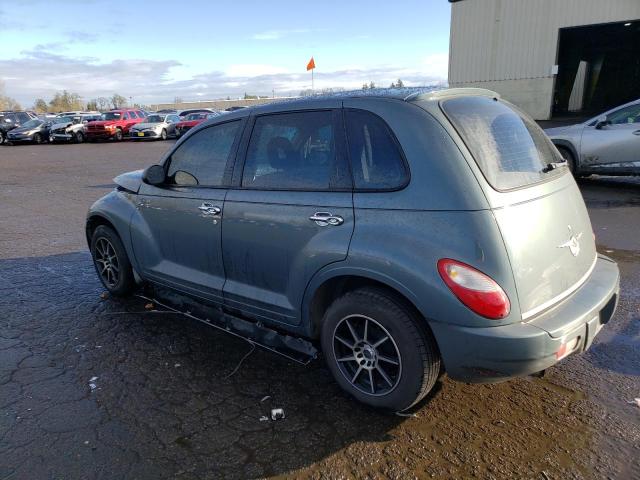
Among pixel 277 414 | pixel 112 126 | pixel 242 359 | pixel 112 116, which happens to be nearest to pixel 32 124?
pixel 112 116

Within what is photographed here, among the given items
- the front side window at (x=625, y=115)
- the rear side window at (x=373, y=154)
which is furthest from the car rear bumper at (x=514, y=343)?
the front side window at (x=625, y=115)

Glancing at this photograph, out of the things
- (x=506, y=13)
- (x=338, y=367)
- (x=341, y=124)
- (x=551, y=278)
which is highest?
(x=506, y=13)

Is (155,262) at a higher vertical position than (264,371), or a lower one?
higher

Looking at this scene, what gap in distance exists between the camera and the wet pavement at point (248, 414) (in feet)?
8.32

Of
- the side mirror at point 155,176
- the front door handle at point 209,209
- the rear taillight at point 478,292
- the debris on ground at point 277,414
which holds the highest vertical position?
the side mirror at point 155,176

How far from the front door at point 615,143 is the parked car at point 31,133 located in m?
28.9

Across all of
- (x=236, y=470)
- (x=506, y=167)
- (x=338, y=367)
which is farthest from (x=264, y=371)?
(x=506, y=167)

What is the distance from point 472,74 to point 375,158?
950 inches

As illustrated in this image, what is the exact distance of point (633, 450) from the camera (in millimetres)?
2559

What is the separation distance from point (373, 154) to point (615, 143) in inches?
320

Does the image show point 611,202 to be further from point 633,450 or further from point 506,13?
point 506,13

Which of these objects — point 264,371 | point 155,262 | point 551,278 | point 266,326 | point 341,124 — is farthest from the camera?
point 155,262

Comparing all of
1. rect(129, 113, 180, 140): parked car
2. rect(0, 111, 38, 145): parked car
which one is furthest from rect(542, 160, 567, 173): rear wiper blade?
rect(0, 111, 38, 145): parked car

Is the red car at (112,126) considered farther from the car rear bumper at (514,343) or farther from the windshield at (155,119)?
the car rear bumper at (514,343)
